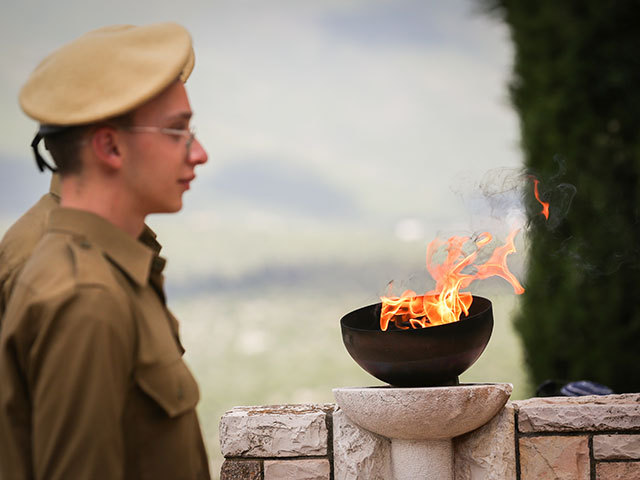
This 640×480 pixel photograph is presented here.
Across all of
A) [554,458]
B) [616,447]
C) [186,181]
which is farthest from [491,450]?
[186,181]

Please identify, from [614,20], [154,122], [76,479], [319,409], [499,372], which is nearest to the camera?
[76,479]

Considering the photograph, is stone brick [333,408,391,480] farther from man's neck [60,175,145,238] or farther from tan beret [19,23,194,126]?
tan beret [19,23,194,126]

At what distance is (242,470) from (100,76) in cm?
195

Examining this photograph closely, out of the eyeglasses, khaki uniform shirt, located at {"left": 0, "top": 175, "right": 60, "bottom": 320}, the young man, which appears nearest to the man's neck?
the young man

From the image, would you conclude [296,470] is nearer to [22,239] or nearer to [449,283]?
[449,283]

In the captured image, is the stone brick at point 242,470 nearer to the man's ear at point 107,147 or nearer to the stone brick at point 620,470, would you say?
the stone brick at point 620,470

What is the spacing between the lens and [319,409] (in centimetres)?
309

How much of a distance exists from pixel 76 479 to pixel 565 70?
5.42m

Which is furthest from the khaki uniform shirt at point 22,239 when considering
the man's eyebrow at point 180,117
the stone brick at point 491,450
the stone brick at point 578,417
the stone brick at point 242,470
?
the stone brick at point 578,417

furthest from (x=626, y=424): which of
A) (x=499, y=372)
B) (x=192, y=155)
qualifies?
(x=499, y=372)

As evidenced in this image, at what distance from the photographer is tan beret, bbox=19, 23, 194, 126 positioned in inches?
56.1

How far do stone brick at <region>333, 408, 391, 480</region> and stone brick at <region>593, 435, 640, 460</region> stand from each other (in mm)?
818

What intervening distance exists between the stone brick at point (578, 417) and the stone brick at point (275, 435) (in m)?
0.80

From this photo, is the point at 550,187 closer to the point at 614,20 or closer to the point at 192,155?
the point at 614,20
